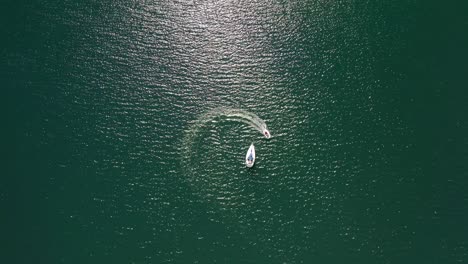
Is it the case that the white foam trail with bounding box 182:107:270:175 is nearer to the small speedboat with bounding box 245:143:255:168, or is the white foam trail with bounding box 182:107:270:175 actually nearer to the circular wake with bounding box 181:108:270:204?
the circular wake with bounding box 181:108:270:204

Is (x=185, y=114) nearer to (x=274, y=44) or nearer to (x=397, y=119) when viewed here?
(x=274, y=44)

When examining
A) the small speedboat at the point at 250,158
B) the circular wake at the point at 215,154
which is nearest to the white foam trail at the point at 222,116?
the circular wake at the point at 215,154

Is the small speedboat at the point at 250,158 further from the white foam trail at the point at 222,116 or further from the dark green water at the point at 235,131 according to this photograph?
the white foam trail at the point at 222,116

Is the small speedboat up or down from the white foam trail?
down

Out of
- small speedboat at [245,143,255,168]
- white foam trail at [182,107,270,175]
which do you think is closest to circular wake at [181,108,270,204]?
white foam trail at [182,107,270,175]

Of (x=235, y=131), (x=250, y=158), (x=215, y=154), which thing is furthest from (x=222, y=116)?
(x=250, y=158)

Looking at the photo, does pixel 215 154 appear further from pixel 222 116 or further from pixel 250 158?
pixel 222 116

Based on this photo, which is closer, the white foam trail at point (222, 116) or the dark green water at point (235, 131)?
the dark green water at point (235, 131)

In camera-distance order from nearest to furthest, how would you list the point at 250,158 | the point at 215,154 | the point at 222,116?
the point at 250,158 < the point at 215,154 < the point at 222,116

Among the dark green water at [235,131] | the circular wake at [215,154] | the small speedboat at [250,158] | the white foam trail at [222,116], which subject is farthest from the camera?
the white foam trail at [222,116]
